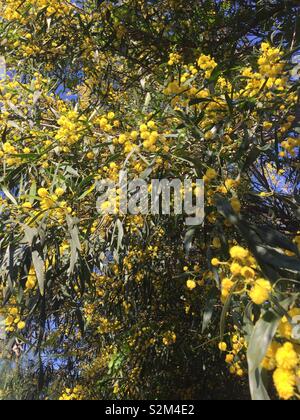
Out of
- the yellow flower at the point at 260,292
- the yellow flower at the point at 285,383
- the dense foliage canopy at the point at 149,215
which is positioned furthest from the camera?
the dense foliage canopy at the point at 149,215

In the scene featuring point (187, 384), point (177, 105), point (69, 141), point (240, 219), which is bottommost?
point (187, 384)

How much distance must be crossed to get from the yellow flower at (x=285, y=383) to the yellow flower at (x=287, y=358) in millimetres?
13

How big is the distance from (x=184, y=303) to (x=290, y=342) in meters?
2.15

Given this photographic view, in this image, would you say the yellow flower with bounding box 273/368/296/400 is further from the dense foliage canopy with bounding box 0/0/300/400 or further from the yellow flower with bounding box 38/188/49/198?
the yellow flower with bounding box 38/188/49/198

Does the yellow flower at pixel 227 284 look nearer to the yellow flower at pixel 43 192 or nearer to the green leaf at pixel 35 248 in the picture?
the green leaf at pixel 35 248

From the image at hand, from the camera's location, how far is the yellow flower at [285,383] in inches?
34.9

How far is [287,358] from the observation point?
3.01 feet

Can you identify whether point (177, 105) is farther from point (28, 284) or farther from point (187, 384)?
point (187, 384)

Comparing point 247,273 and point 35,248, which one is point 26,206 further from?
point 247,273

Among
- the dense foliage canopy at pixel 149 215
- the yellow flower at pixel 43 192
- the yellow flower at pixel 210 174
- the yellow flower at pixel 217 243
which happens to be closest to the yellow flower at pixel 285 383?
the dense foliage canopy at pixel 149 215

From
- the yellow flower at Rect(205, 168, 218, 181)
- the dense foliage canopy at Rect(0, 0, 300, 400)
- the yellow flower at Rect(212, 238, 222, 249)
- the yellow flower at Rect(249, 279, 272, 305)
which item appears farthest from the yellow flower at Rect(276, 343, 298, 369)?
A: the yellow flower at Rect(205, 168, 218, 181)

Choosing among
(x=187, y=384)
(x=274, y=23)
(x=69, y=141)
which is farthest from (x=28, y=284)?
(x=274, y=23)

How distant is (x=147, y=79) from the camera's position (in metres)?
3.12

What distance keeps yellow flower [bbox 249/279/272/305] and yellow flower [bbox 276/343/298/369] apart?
0.14 metres
